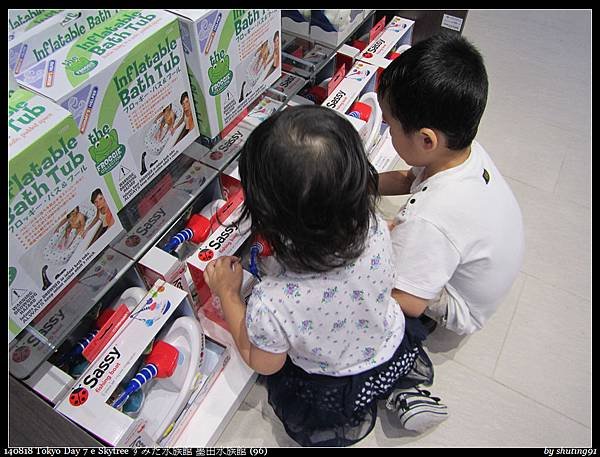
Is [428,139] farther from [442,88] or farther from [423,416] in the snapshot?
[423,416]

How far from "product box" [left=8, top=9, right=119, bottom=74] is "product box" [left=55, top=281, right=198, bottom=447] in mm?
430

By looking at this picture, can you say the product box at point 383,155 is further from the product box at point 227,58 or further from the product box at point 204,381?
the product box at point 204,381

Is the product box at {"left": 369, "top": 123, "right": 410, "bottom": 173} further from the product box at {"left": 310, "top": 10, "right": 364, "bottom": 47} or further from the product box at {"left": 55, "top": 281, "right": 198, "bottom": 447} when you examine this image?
the product box at {"left": 55, "top": 281, "right": 198, "bottom": 447}

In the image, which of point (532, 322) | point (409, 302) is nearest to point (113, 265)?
point (409, 302)

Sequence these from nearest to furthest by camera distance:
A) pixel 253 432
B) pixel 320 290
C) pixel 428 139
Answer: pixel 320 290 < pixel 428 139 < pixel 253 432

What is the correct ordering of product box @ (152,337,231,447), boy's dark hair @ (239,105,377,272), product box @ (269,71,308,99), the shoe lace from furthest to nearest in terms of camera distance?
1. product box @ (269,71,308,99)
2. the shoe lace
3. product box @ (152,337,231,447)
4. boy's dark hair @ (239,105,377,272)

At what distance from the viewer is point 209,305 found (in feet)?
3.21

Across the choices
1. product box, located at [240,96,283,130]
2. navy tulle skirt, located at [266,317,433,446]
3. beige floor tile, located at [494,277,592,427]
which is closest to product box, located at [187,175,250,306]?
product box, located at [240,96,283,130]

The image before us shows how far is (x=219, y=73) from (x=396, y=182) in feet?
1.74

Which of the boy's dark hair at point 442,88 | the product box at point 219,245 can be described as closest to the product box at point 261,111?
the product box at point 219,245

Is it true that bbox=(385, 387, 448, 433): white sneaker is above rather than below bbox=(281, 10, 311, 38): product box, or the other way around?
below

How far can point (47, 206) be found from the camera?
0.59 meters

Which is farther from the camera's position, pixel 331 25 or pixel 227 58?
pixel 331 25

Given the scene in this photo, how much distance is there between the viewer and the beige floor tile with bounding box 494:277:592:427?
109 centimetres
